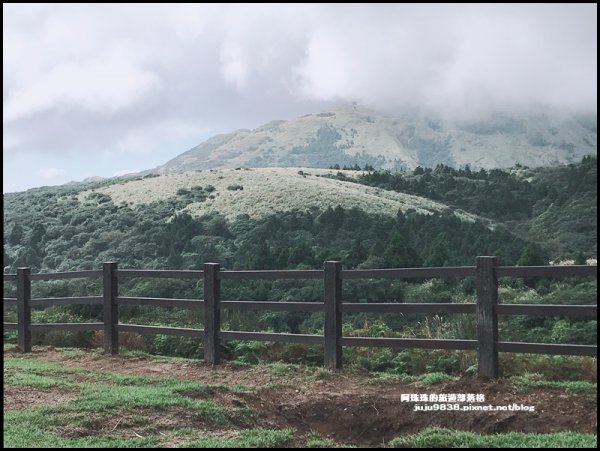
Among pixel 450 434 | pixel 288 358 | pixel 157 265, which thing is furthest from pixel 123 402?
pixel 157 265

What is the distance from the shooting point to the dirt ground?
25.3ft

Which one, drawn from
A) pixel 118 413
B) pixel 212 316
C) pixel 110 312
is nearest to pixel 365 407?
pixel 118 413

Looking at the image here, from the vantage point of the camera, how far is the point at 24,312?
49.5 ft

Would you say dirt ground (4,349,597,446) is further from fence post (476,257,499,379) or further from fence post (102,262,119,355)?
fence post (102,262,119,355)

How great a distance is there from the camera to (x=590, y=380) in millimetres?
9633

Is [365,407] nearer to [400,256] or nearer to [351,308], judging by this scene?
[351,308]

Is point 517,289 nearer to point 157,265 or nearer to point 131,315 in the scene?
point 131,315

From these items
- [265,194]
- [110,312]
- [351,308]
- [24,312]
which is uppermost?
[265,194]

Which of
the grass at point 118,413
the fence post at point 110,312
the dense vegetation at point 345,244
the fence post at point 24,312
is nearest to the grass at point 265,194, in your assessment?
the dense vegetation at point 345,244

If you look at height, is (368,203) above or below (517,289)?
above

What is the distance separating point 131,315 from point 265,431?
12346mm

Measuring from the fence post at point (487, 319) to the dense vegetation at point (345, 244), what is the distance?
1.14 m

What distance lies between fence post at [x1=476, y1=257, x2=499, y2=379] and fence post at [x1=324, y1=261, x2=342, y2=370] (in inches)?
82.5

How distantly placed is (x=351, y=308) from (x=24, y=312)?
7283mm
